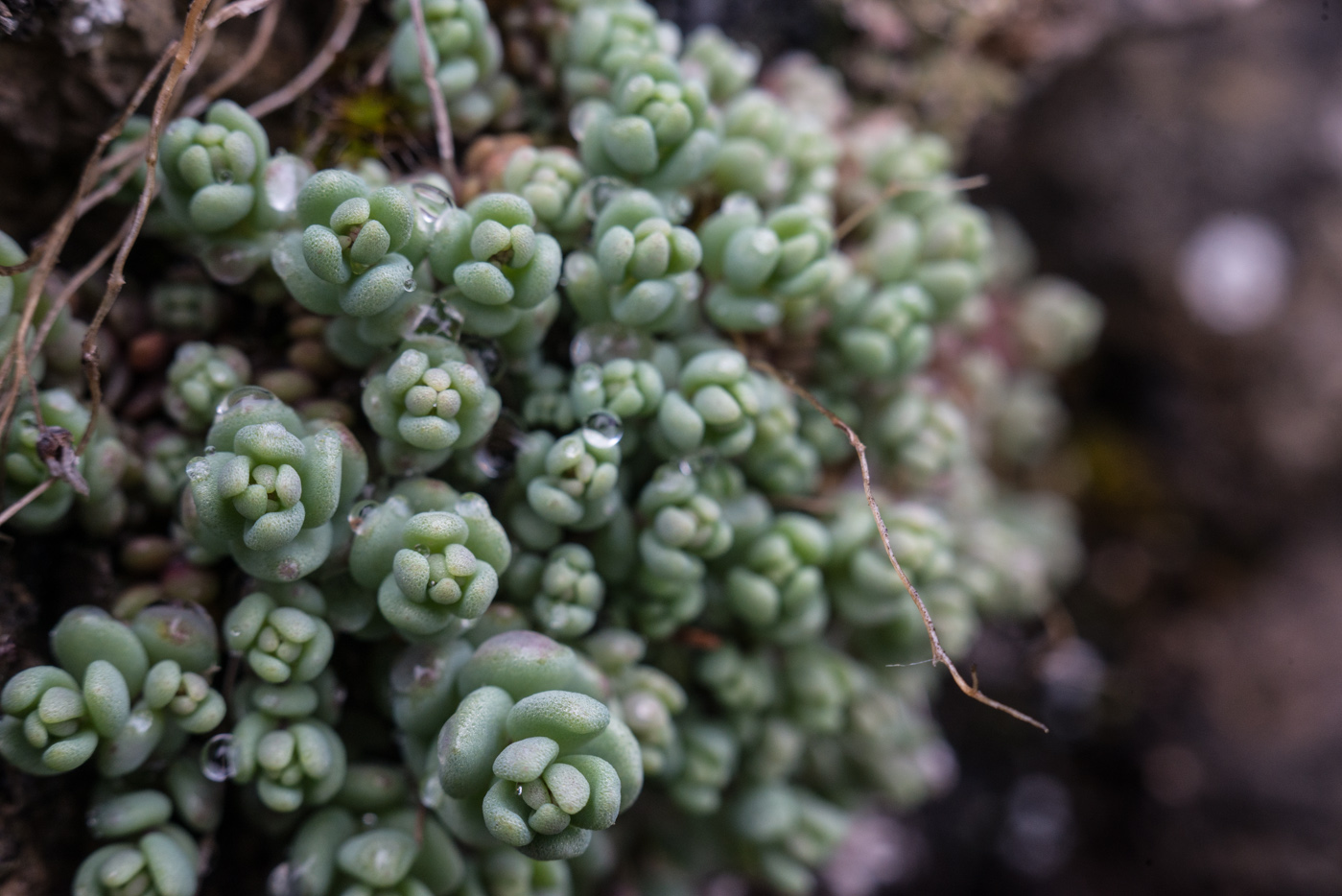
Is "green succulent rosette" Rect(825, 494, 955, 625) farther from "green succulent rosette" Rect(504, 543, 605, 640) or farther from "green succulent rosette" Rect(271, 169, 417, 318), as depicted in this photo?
"green succulent rosette" Rect(271, 169, 417, 318)

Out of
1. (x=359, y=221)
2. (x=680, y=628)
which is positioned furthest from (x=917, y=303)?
(x=359, y=221)

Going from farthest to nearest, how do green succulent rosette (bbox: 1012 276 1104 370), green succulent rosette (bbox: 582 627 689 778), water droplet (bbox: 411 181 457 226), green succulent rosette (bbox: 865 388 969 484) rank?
green succulent rosette (bbox: 1012 276 1104 370) → green succulent rosette (bbox: 865 388 969 484) → green succulent rosette (bbox: 582 627 689 778) → water droplet (bbox: 411 181 457 226)

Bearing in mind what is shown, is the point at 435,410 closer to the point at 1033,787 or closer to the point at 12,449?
the point at 12,449

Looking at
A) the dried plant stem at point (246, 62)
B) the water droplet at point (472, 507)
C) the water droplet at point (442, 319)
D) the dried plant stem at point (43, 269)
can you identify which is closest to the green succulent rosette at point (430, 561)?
the water droplet at point (472, 507)

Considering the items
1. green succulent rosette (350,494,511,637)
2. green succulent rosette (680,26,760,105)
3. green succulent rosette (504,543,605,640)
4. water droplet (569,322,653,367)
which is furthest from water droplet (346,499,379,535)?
green succulent rosette (680,26,760,105)

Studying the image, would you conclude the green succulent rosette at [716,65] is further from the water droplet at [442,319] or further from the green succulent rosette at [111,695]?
the green succulent rosette at [111,695]

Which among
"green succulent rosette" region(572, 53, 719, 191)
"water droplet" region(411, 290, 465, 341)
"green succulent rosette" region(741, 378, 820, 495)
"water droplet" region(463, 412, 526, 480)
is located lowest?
"water droplet" region(463, 412, 526, 480)

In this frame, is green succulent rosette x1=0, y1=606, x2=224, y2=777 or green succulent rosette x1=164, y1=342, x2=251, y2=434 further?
green succulent rosette x1=164, y1=342, x2=251, y2=434
